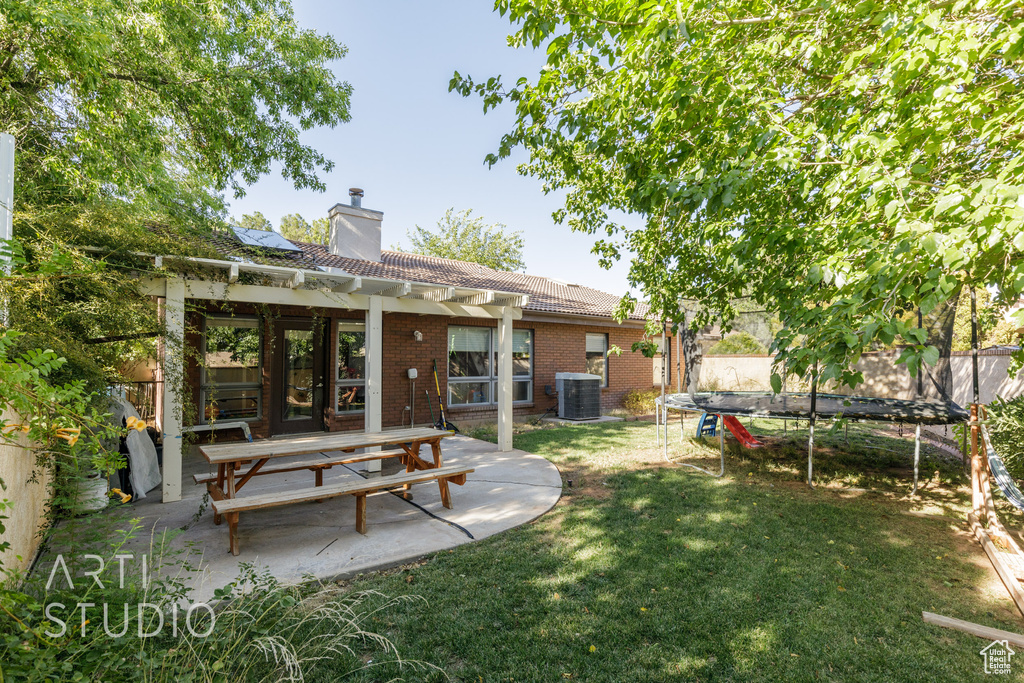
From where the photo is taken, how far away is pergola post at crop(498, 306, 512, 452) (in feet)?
25.1

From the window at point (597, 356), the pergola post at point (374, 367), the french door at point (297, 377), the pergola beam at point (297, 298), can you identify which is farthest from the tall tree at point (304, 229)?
the pergola post at point (374, 367)

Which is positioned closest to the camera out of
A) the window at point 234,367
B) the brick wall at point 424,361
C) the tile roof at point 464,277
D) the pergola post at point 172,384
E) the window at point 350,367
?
the pergola post at point 172,384

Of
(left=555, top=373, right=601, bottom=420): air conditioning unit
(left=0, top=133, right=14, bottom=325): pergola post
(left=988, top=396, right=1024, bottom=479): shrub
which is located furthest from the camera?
(left=555, top=373, right=601, bottom=420): air conditioning unit

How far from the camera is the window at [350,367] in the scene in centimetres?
930

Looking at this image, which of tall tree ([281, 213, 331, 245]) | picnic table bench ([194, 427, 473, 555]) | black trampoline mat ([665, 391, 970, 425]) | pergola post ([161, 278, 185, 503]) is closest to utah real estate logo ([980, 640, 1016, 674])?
black trampoline mat ([665, 391, 970, 425])

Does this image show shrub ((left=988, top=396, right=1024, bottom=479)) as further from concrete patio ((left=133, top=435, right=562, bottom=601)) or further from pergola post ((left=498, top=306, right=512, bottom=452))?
pergola post ((left=498, top=306, right=512, bottom=452))

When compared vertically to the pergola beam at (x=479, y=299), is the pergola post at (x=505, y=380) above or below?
below

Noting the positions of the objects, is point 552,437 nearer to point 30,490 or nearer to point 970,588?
point 970,588

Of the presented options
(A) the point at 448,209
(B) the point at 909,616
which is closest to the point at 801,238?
(B) the point at 909,616

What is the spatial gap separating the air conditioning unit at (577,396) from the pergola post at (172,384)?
27.1 ft

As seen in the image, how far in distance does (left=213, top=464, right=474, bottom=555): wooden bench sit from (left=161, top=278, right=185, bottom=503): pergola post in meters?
0.73

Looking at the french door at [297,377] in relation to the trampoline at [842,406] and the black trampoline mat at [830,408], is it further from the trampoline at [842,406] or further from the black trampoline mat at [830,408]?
the black trampoline mat at [830,408]

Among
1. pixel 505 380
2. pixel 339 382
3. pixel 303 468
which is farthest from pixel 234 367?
pixel 505 380

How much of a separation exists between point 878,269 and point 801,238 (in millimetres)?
1344
